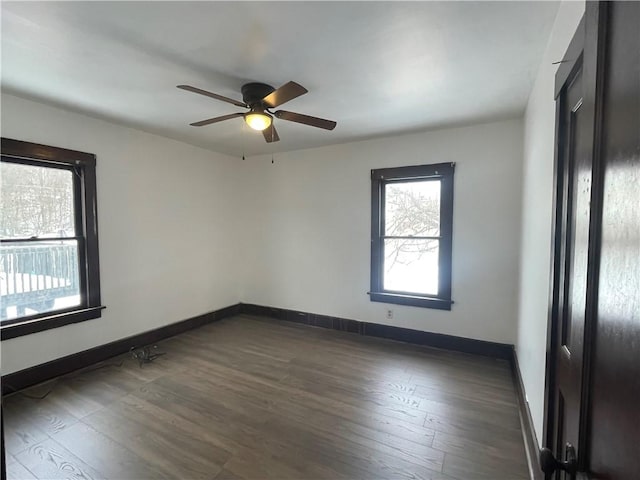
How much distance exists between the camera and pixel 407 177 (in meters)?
3.65

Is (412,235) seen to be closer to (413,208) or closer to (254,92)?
(413,208)

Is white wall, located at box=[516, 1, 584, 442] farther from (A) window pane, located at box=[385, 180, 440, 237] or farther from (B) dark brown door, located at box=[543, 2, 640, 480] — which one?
(A) window pane, located at box=[385, 180, 440, 237]

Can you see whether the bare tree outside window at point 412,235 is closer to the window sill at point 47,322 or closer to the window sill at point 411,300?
the window sill at point 411,300

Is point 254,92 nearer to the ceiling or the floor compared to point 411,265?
nearer to the ceiling

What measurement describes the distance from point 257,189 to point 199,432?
3.40 metres

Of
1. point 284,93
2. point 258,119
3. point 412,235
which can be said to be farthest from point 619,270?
point 412,235

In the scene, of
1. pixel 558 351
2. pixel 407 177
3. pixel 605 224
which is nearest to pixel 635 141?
pixel 605 224

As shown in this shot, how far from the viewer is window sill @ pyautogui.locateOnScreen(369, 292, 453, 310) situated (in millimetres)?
3516

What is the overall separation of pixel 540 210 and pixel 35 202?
408 centimetres

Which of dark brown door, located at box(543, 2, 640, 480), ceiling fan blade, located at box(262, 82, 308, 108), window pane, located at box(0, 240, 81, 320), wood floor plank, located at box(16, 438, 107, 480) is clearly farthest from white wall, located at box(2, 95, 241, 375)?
dark brown door, located at box(543, 2, 640, 480)

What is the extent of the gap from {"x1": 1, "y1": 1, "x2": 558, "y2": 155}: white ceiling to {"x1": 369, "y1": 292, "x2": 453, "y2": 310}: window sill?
→ 2.03m

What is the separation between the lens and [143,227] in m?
3.61

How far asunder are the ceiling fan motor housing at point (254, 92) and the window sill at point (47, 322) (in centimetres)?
267

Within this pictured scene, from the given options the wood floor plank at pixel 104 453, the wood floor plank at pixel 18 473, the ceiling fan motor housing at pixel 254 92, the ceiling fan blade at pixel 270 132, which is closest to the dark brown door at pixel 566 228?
the ceiling fan motor housing at pixel 254 92
